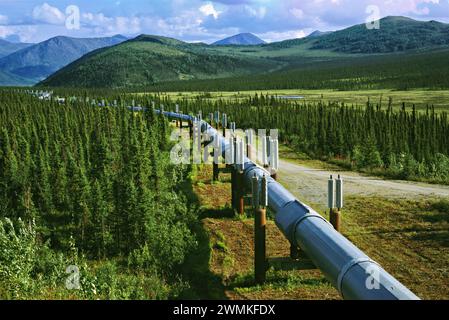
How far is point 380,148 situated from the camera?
40.1m

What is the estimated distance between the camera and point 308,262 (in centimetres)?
1208

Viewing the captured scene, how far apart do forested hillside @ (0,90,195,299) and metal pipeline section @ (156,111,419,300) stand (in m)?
3.66

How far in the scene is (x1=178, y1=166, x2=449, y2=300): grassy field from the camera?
40.5 ft

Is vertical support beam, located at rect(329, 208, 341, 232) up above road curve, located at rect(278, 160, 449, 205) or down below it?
above

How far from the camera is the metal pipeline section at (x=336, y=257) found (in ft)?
26.4

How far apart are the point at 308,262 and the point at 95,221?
16.5 meters

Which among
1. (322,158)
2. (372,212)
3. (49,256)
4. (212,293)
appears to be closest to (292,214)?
(212,293)

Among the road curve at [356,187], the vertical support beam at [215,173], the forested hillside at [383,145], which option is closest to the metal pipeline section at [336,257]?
the road curve at [356,187]

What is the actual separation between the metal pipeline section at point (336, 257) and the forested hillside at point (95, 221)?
12.0 feet

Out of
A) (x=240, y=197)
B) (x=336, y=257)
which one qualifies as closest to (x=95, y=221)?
(x=240, y=197)

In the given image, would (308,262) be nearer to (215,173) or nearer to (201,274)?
(201,274)

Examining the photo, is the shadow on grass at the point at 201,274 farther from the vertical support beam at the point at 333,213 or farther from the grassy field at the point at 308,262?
the vertical support beam at the point at 333,213

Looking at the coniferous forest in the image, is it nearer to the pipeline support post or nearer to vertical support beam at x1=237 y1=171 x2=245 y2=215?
vertical support beam at x1=237 y1=171 x2=245 y2=215

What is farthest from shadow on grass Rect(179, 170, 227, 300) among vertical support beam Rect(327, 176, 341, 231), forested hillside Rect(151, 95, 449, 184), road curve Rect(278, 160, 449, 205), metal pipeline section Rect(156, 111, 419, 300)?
forested hillside Rect(151, 95, 449, 184)
